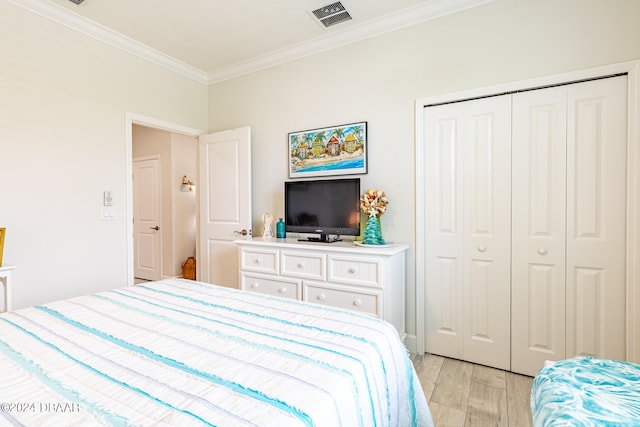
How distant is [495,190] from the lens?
2309mm

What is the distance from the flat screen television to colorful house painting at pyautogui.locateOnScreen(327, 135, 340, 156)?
0.30m

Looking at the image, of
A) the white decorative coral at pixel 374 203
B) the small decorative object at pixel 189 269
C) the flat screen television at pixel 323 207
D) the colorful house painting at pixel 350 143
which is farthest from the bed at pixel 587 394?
the small decorative object at pixel 189 269

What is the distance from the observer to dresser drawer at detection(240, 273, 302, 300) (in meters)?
2.63

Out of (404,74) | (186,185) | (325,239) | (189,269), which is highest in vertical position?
(404,74)

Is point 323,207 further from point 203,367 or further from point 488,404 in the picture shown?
point 203,367

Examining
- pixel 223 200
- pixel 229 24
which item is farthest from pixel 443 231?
pixel 229 24

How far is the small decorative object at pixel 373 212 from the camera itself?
2.50 meters

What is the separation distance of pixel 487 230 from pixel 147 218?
517 cm

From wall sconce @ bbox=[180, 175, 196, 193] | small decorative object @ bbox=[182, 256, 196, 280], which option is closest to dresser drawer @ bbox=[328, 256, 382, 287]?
small decorative object @ bbox=[182, 256, 196, 280]

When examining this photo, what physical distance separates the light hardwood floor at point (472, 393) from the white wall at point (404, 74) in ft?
1.34

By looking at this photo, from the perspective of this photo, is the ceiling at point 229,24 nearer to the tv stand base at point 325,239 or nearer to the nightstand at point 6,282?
the tv stand base at point 325,239

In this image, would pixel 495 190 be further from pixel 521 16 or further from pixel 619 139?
pixel 521 16

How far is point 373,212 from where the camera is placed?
256cm

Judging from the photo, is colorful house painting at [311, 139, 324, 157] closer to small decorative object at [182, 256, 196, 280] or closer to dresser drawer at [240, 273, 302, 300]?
dresser drawer at [240, 273, 302, 300]
